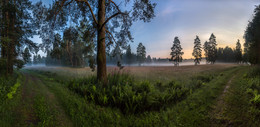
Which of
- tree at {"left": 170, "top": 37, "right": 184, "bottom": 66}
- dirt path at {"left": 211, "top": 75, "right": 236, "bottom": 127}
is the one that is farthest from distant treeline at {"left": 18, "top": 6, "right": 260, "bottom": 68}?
dirt path at {"left": 211, "top": 75, "right": 236, "bottom": 127}

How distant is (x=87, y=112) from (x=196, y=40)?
2153 inches

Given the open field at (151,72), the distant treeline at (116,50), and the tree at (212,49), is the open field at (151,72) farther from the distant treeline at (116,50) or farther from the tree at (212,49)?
Result: the tree at (212,49)

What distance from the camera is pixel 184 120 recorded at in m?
3.72

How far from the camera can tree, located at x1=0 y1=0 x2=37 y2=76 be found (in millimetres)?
13523

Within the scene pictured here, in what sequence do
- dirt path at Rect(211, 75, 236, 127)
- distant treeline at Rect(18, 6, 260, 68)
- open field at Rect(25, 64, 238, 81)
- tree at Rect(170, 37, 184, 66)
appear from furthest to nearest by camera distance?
tree at Rect(170, 37, 184, 66) < open field at Rect(25, 64, 238, 81) < distant treeline at Rect(18, 6, 260, 68) < dirt path at Rect(211, 75, 236, 127)

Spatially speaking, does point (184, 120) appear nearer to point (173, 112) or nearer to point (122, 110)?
point (173, 112)

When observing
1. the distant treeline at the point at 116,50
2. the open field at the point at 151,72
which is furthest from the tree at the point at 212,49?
the open field at the point at 151,72

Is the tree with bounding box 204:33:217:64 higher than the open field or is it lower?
higher

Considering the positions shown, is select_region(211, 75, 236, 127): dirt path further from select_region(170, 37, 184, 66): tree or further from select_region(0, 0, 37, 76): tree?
select_region(170, 37, 184, 66): tree

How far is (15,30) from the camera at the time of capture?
15.8 meters

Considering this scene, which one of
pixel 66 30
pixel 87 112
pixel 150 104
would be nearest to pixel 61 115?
pixel 87 112

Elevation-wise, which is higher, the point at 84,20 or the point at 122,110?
the point at 84,20

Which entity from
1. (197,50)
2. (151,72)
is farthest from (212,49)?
(151,72)

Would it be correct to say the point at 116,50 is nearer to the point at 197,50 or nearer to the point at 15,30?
the point at 15,30
